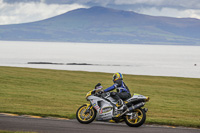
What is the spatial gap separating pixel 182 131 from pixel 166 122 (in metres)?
1.92

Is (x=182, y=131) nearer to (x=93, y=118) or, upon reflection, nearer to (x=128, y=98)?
(x=128, y=98)

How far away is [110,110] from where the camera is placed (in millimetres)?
13680

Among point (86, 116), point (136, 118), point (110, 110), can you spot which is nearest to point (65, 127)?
point (86, 116)

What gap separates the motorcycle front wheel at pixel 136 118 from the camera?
1328 cm

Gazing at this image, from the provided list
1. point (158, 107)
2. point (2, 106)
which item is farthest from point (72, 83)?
point (2, 106)

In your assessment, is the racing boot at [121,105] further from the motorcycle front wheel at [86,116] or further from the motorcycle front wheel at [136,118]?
the motorcycle front wheel at [86,116]

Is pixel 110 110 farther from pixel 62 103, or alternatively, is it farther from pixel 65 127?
pixel 62 103

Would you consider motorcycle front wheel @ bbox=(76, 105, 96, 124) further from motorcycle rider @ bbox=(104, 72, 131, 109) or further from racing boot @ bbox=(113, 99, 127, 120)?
motorcycle rider @ bbox=(104, 72, 131, 109)

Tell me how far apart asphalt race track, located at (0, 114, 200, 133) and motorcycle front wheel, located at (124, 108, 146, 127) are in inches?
7.7

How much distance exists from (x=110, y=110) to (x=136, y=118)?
3.38ft

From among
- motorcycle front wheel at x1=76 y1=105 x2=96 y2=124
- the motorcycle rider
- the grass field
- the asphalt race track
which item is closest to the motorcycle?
motorcycle front wheel at x1=76 y1=105 x2=96 y2=124

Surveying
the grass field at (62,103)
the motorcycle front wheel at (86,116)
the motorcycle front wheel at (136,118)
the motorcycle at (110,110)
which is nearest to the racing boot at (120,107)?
the motorcycle at (110,110)

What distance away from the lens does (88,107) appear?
1390 cm

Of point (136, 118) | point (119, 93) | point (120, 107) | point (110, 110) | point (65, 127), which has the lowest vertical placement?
point (65, 127)
